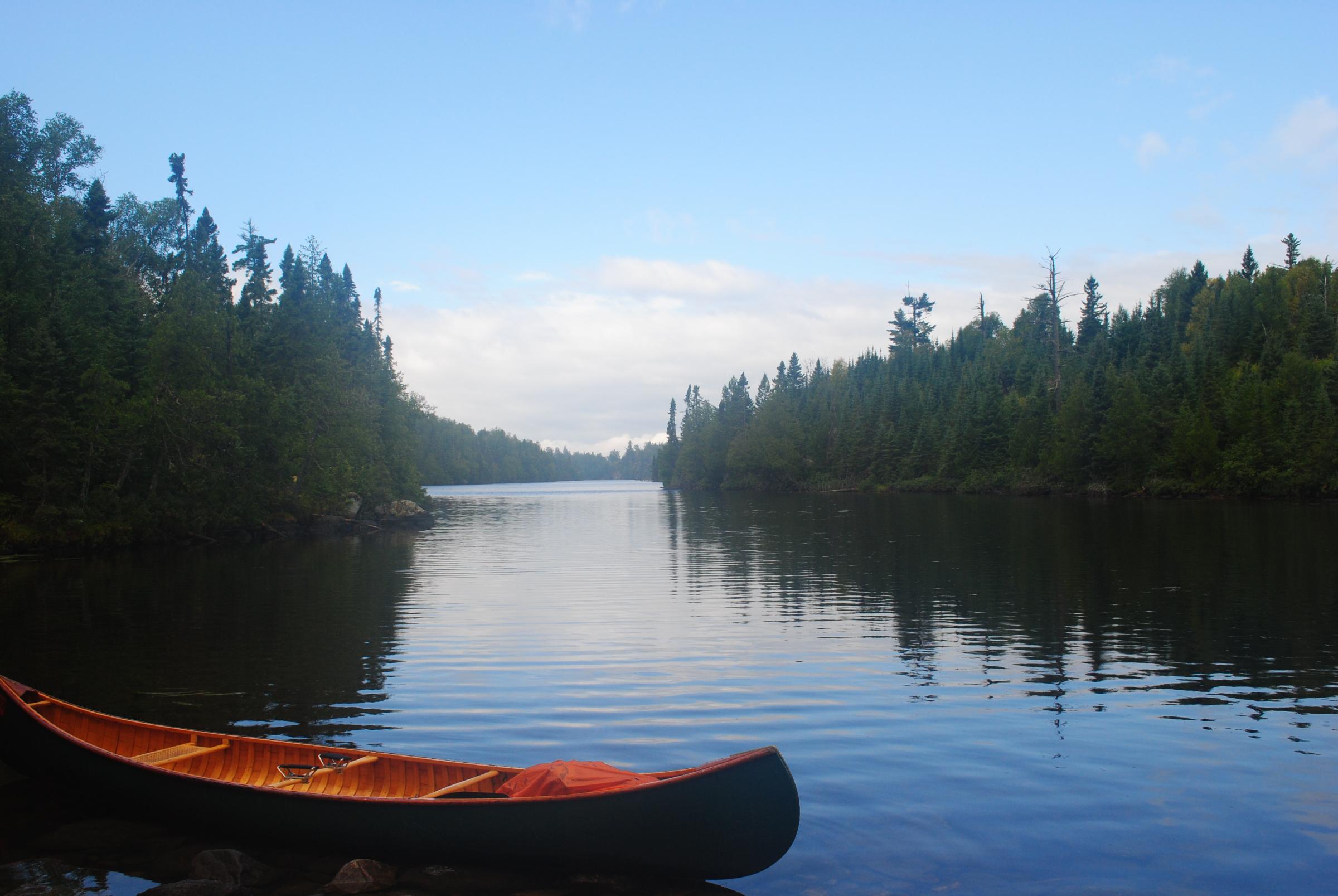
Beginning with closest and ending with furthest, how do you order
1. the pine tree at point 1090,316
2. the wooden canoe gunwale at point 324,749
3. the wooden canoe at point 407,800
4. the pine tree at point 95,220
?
the wooden canoe gunwale at point 324,749, the wooden canoe at point 407,800, the pine tree at point 95,220, the pine tree at point 1090,316

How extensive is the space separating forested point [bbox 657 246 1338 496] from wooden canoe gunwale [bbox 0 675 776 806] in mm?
81587

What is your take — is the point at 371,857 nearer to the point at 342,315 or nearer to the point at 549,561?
the point at 549,561

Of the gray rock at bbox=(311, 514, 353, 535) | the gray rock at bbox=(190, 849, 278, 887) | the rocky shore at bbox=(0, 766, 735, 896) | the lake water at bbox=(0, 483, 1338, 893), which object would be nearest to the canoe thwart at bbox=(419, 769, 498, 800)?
the rocky shore at bbox=(0, 766, 735, 896)

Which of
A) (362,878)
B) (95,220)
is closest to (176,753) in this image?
(362,878)

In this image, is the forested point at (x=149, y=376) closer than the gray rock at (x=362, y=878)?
No

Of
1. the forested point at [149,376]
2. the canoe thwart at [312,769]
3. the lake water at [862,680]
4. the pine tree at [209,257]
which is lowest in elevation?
the lake water at [862,680]

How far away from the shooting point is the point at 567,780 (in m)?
7.69

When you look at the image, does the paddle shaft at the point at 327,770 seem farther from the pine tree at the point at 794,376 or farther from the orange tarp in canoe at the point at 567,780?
the pine tree at the point at 794,376

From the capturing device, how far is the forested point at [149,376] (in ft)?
125

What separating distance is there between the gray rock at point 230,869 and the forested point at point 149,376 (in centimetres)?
3721

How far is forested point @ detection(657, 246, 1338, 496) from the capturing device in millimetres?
77438

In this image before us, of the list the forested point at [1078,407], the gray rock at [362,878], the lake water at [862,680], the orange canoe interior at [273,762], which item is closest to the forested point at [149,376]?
the lake water at [862,680]

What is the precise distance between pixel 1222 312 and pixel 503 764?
11456cm

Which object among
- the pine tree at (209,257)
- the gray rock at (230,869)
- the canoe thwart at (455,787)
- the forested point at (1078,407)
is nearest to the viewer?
the gray rock at (230,869)
